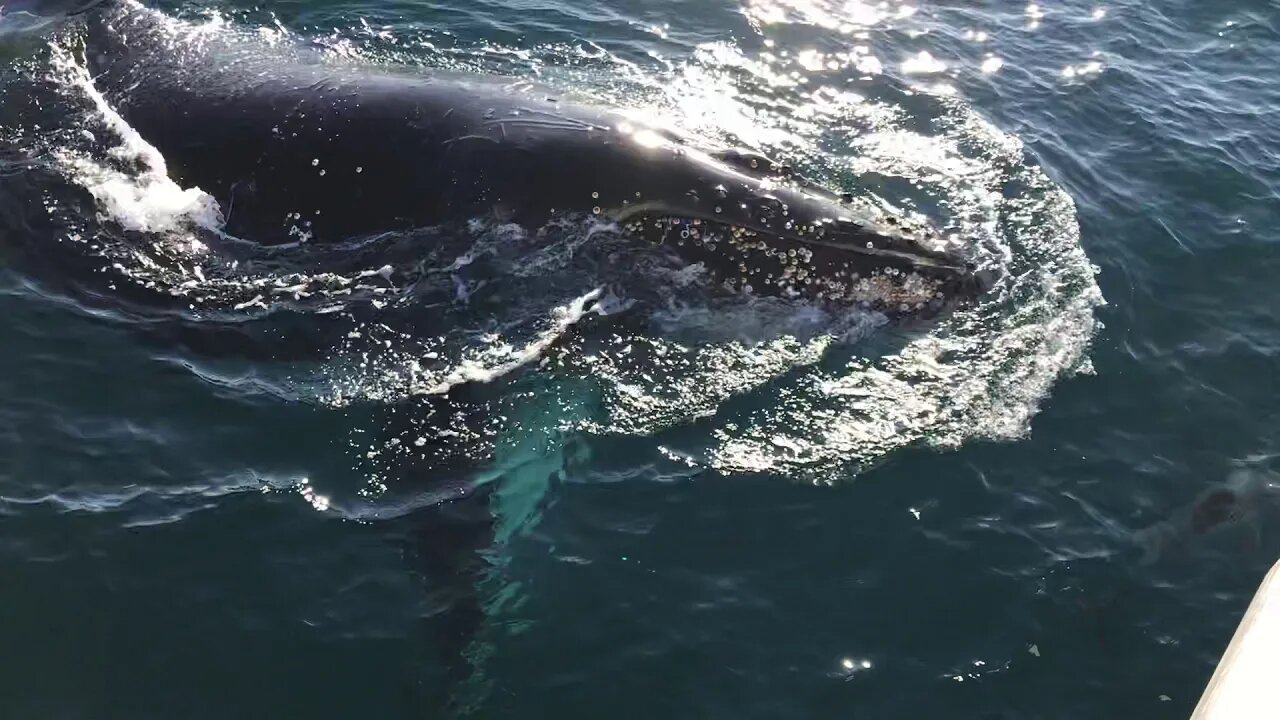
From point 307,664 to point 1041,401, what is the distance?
8.52m

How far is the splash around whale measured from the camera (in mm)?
11133

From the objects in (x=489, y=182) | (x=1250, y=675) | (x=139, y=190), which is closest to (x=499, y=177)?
(x=489, y=182)

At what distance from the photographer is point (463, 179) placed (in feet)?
37.7

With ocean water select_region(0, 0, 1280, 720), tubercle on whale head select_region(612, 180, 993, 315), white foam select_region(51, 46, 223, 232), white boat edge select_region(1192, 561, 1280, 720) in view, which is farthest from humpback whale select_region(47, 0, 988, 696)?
white boat edge select_region(1192, 561, 1280, 720)

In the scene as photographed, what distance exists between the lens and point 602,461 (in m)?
11.1

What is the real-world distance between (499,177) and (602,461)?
3.32 metres

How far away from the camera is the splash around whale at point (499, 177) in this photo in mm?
11133

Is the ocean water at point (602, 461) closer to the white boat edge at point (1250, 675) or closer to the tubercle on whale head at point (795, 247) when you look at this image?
the tubercle on whale head at point (795, 247)

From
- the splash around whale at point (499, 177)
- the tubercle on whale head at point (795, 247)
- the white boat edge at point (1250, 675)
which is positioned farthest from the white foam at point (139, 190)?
the white boat edge at point (1250, 675)

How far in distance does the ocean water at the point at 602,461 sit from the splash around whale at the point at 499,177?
1.37 feet

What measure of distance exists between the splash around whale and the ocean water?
417mm

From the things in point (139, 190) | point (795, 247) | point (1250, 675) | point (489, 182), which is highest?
point (489, 182)

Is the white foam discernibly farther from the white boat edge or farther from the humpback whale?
the white boat edge

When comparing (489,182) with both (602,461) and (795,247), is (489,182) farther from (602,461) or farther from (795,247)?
(795,247)
